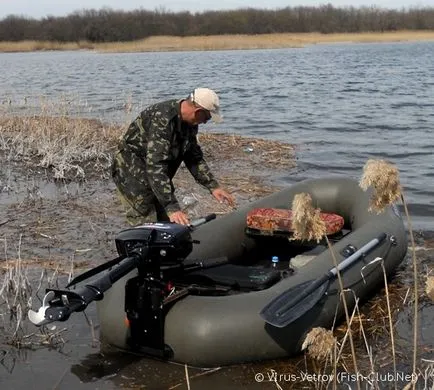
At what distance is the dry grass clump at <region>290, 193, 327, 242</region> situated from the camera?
8.02 feet

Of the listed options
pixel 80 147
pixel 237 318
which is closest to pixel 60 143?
pixel 80 147

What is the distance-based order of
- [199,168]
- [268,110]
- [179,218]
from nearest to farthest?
1. [179,218]
2. [199,168]
3. [268,110]

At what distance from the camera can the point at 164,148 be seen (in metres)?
4.59

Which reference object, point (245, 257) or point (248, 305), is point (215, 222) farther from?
point (248, 305)

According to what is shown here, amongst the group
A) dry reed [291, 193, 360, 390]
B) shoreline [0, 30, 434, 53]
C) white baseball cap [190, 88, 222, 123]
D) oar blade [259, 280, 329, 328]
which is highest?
shoreline [0, 30, 434, 53]

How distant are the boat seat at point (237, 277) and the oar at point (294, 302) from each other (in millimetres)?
381

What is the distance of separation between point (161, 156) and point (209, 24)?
5157 cm

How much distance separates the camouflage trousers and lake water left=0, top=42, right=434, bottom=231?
312 cm

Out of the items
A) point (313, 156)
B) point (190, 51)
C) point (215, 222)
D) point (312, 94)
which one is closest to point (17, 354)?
point (215, 222)

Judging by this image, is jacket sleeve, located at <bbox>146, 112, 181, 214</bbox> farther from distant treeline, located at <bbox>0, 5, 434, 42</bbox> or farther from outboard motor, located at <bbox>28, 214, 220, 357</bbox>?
distant treeline, located at <bbox>0, 5, 434, 42</bbox>

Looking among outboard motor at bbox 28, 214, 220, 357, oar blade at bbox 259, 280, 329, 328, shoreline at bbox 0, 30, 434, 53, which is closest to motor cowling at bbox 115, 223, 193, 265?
outboard motor at bbox 28, 214, 220, 357

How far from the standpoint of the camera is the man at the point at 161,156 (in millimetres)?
4508

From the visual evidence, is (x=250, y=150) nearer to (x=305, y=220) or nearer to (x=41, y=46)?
(x=305, y=220)

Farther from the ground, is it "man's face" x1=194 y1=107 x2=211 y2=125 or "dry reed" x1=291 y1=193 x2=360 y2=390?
"man's face" x1=194 y1=107 x2=211 y2=125
